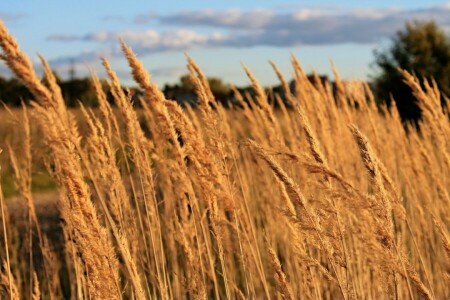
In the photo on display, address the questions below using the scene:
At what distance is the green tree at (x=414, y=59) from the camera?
18562mm

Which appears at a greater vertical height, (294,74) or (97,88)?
(294,74)

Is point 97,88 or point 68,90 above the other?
point 68,90

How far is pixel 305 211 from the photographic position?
2.13 meters

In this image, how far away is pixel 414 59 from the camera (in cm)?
1903

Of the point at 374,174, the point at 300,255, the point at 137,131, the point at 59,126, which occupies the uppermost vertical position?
the point at 137,131

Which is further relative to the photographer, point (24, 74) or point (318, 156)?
point (318, 156)

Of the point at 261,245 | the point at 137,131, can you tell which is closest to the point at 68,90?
the point at 261,245

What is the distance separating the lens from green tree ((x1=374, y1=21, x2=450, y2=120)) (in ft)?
60.9

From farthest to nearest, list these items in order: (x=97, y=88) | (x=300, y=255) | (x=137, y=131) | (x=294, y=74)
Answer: (x=294, y=74)
(x=97, y=88)
(x=137, y=131)
(x=300, y=255)

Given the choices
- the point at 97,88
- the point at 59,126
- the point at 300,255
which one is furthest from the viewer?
the point at 97,88

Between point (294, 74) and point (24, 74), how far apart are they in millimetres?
3421

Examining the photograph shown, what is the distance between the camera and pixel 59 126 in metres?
1.98

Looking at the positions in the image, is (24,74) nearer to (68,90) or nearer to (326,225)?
(326,225)

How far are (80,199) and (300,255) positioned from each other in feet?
2.63
